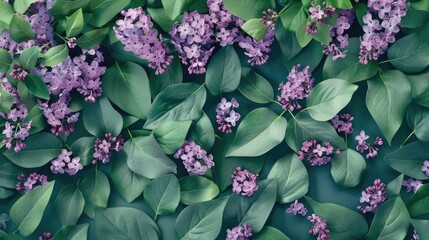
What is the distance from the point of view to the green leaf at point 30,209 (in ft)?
5.14

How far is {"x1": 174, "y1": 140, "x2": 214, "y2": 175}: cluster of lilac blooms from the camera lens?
1.54 meters

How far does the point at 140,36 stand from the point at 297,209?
52cm

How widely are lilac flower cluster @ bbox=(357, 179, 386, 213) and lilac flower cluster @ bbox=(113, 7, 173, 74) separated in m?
0.53

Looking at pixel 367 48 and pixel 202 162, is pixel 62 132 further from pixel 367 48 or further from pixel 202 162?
pixel 367 48

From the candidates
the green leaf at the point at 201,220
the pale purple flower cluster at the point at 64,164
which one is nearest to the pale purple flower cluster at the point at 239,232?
the green leaf at the point at 201,220

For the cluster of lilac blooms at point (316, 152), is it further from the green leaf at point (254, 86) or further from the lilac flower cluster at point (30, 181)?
the lilac flower cluster at point (30, 181)

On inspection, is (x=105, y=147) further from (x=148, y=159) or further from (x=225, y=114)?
(x=225, y=114)

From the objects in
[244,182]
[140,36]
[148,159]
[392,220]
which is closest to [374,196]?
[392,220]

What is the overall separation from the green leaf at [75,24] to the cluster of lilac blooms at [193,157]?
13.4 inches

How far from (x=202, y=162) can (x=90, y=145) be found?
0.84ft

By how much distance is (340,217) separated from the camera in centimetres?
157

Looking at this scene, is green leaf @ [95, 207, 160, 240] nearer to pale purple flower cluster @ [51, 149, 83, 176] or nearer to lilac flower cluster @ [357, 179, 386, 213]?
pale purple flower cluster @ [51, 149, 83, 176]

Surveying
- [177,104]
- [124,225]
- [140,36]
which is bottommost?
[124,225]

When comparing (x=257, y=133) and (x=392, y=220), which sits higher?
(x=257, y=133)
